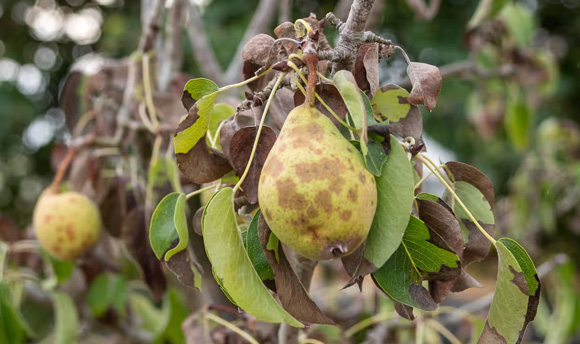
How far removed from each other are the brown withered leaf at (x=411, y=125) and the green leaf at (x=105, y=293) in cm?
92

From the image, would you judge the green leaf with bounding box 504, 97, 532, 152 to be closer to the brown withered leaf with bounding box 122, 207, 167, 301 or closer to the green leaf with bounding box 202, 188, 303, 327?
the brown withered leaf with bounding box 122, 207, 167, 301

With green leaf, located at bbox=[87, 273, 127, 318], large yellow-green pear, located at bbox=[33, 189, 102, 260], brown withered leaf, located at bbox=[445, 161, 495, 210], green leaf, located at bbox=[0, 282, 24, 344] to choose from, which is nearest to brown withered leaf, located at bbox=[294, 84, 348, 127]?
brown withered leaf, located at bbox=[445, 161, 495, 210]

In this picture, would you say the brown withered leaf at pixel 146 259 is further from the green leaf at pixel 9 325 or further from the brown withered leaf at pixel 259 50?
the brown withered leaf at pixel 259 50

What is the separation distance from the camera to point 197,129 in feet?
1.65

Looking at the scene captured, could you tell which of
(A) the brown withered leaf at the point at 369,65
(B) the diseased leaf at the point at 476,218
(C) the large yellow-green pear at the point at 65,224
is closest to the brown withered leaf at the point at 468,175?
(B) the diseased leaf at the point at 476,218

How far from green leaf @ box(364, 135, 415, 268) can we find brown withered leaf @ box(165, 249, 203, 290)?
18cm

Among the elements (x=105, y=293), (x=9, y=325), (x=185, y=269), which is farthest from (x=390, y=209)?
(x=105, y=293)

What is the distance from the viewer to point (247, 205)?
573 millimetres

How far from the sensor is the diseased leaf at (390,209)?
1.37 feet

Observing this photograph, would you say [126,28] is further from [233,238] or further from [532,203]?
[233,238]

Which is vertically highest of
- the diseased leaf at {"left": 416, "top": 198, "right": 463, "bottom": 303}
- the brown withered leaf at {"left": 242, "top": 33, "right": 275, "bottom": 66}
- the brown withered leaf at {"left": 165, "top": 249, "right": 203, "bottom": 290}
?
the brown withered leaf at {"left": 242, "top": 33, "right": 275, "bottom": 66}

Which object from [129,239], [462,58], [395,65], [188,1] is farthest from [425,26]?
[129,239]

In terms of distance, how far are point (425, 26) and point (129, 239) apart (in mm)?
2436

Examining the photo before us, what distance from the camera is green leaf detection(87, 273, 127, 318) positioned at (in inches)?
48.9
